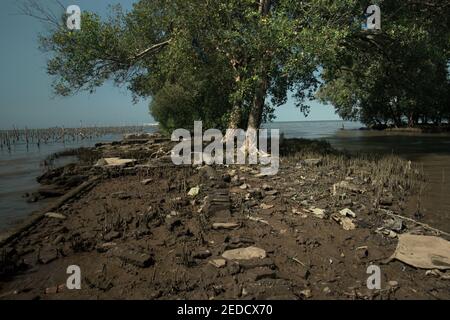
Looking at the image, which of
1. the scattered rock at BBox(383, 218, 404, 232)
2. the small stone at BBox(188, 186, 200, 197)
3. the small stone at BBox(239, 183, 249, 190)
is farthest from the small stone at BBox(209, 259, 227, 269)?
the small stone at BBox(239, 183, 249, 190)

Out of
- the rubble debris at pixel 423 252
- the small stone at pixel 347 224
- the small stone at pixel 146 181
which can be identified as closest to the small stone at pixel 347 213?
the small stone at pixel 347 224

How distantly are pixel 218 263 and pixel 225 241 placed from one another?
3.59ft

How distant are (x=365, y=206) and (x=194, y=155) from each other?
33.3 feet

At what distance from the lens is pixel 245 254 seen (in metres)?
6.99

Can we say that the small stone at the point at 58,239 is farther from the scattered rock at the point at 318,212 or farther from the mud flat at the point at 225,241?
the scattered rock at the point at 318,212

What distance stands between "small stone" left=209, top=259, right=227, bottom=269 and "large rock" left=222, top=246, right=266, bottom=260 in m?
0.23

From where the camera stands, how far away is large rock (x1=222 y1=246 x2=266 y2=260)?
6.86 m

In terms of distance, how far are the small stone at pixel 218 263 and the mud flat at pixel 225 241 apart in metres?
0.02

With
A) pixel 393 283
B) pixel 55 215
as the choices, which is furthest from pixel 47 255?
pixel 393 283

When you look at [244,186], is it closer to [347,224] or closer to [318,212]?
[318,212]

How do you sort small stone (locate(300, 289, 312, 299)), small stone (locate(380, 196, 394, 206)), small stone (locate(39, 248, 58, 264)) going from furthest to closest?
small stone (locate(380, 196, 394, 206)), small stone (locate(39, 248, 58, 264)), small stone (locate(300, 289, 312, 299))

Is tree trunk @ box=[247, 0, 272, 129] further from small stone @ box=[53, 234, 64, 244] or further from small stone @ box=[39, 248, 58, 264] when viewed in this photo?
small stone @ box=[39, 248, 58, 264]

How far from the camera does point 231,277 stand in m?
6.11

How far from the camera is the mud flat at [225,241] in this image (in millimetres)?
5848
